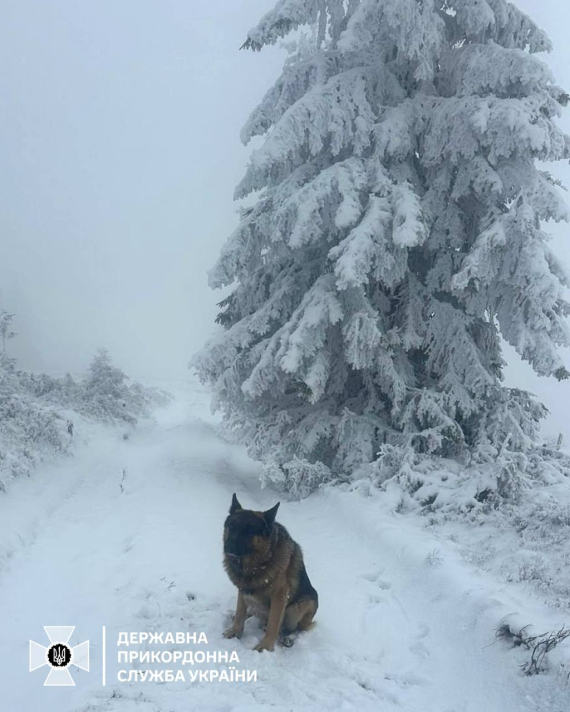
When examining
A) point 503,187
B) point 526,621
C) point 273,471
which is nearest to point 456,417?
point 273,471

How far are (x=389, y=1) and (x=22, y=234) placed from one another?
145208 mm

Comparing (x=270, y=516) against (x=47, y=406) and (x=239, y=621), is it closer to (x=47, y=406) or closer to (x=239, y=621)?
(x=239, y=621)

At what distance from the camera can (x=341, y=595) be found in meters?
5.90

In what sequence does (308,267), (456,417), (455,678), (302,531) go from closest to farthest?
(455,678) < (302,531) < (456,417) < (308,267)

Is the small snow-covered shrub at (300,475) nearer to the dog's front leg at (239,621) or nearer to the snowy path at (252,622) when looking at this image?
the snowy path at (252,622)

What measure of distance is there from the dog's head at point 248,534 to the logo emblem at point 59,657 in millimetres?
1471

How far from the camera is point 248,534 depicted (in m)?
4.29

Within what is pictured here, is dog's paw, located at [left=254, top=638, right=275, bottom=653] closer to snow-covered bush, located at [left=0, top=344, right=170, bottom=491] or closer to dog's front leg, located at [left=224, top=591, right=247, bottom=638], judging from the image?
dog's front leg, located at [left=224, top=591, right=247, bottom=638]

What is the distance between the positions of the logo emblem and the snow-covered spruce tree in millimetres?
5640

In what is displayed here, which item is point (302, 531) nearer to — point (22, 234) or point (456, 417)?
point (456, 417)

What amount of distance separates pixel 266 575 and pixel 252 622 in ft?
3.06

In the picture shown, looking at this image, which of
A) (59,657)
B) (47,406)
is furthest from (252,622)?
(47,406)

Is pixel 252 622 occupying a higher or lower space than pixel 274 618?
lower

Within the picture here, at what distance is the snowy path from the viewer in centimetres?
380
